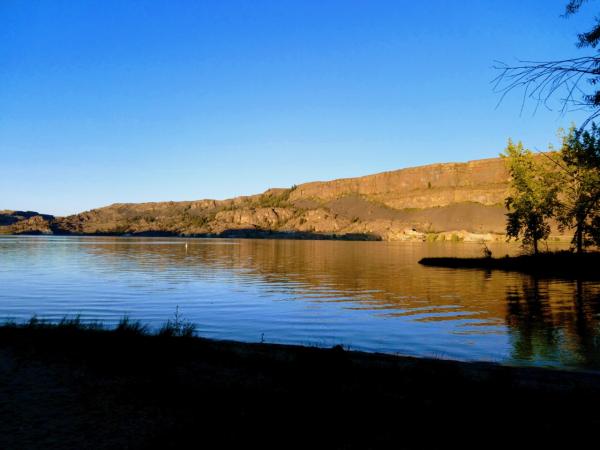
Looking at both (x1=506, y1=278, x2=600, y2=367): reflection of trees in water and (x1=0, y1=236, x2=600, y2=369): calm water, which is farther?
(x1=0, y1=236, x2=600, y2=369): calm water

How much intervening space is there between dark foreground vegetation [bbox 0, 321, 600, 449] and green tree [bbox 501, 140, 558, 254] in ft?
174

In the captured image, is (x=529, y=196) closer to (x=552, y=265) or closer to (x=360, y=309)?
(x=552, y=265)

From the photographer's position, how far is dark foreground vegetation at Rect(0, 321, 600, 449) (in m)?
6.98

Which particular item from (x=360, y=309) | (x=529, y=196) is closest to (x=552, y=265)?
(x=529, y=196)

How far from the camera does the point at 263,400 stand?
8.38 metres

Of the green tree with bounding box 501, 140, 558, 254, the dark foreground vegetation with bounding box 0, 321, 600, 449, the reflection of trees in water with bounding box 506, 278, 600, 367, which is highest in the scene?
the green tree with bounding box 501, 140, 558, 254

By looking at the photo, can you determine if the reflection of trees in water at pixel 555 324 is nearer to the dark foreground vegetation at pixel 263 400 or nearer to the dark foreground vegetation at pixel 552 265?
the dark foreground vegetation at pixel 263 400

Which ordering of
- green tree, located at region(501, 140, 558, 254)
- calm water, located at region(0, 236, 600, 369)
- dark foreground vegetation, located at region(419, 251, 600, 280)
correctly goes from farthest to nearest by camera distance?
green tree, located at region(501, 140, 558, 254) → dark foreground vegetation, located at region(419, 251, 600, 280) → calm water, located at region(0, 236, 600, 369)

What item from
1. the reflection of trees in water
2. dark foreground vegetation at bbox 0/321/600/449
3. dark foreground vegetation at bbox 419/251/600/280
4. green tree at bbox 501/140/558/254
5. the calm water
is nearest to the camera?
dark foreground vegetation at bbox 0/321/600/449

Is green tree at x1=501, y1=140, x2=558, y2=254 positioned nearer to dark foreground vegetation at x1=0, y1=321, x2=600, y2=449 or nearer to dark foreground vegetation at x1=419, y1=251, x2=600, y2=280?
dark foreground vegetation at x1=419, y1=251, x2=600, y2=280

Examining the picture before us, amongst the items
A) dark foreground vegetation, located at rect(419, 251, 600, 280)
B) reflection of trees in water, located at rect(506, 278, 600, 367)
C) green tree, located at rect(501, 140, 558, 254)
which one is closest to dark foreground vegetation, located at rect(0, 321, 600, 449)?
reflection of trees in water, located at rect(506, 278, 600, 367)

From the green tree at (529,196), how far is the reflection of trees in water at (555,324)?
20888 millimetres

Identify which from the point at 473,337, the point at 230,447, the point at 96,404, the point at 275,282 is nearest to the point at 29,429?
the point at 96,404

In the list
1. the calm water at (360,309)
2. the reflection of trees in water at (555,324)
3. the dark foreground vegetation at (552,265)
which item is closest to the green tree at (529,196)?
the dark foreground vegetation at (552,265)
